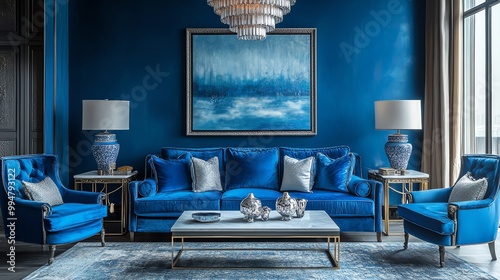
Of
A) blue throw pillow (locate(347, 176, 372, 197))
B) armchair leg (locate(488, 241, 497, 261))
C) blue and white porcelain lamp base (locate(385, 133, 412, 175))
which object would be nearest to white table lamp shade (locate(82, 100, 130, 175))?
blue throw pillow (locate(347, 176, 372, 197))

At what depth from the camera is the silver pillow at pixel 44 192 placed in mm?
4075

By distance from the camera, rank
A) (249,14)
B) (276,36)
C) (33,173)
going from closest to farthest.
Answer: (249,14)
(33,173)
(276,36)

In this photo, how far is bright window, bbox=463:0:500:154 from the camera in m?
4.96

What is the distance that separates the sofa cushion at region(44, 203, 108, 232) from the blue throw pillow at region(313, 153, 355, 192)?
230 cm

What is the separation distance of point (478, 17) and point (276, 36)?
230 centimetres

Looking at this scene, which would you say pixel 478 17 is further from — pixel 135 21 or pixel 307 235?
pixel 135 21

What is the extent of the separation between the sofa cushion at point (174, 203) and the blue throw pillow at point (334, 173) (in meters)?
1.18

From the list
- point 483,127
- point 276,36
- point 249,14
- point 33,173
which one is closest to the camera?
Answer: point 249,14

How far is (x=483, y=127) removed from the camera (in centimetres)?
512

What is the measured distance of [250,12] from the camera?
136 inches

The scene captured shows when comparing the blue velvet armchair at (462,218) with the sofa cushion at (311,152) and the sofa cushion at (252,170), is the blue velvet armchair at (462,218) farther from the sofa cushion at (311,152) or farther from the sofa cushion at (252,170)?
the sofa cushion at (252,170)

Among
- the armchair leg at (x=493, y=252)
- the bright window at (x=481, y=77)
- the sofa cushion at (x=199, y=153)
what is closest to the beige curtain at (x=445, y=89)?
the bright window at (x=481, y=77)


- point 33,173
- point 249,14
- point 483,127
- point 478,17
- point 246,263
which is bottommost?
point 246,263

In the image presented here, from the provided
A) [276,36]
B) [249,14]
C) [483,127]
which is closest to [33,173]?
[249,14]
